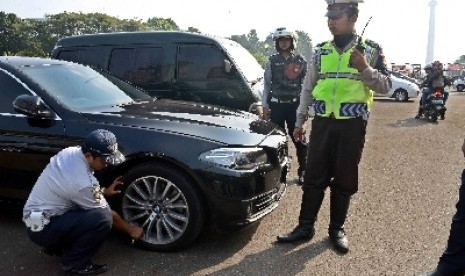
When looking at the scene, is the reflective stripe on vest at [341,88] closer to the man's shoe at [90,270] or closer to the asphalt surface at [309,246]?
the asphalt surface at [309,246]

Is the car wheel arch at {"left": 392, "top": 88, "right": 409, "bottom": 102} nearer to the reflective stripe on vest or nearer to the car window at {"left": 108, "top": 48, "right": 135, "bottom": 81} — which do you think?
the car window at {"left": 108, "top": 48, "right": 135, "bottom": 81}

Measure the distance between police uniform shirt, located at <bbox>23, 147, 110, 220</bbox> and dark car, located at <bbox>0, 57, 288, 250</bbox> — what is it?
20.2 inches

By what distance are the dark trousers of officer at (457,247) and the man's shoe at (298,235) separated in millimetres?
1214

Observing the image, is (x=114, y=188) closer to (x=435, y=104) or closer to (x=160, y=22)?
(x=435, y=104)

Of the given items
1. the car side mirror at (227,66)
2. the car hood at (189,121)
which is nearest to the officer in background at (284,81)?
the car side mirror at (227,66)

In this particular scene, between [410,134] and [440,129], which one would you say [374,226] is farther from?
[440,129]

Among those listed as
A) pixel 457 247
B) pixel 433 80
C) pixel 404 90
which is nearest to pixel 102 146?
pixel 457 247

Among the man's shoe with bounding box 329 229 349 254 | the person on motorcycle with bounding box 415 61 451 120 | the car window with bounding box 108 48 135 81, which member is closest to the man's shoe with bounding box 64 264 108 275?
the man's shoe with bounding box 329 229 349 254

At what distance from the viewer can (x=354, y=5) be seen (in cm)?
349

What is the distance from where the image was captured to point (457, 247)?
9.35 feet

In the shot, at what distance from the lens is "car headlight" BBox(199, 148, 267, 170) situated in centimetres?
344

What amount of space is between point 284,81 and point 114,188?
8.98 ft

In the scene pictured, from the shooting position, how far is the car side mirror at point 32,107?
3553 mm

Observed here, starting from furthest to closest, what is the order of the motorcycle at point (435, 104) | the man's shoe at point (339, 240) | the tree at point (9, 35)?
the tree at point (9, 35), the motorcycle at point (435, 104), the man's shoe at point (339, 240)
